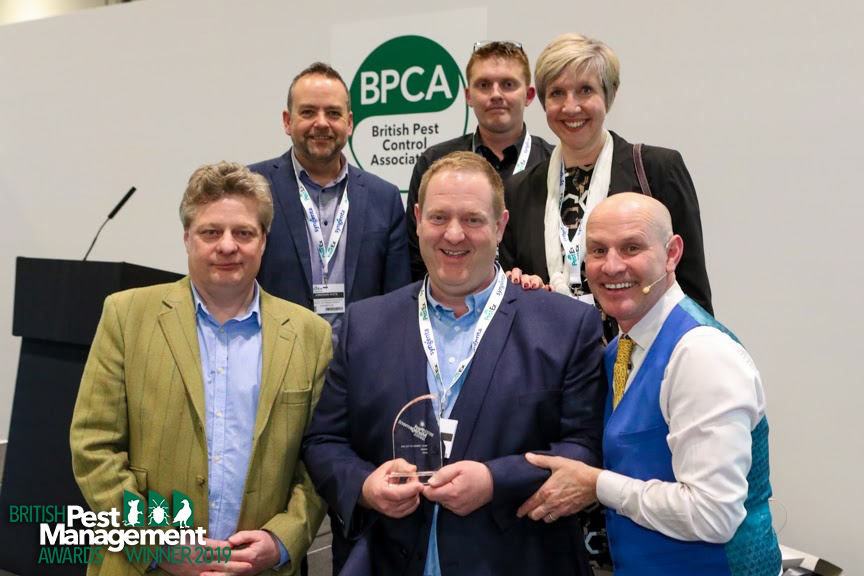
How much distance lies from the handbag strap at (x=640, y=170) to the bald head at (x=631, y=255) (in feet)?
2.05

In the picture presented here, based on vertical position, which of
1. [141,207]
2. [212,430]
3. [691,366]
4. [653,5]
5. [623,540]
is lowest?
[623,540]

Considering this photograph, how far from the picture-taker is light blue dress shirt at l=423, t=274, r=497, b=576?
2039mm

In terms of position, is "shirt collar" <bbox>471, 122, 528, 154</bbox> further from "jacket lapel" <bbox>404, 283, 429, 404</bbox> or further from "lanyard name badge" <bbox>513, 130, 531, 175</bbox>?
"jacket lapel" <bbox>404, 283, 429, 404</bbox>

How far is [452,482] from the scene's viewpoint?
188 cm

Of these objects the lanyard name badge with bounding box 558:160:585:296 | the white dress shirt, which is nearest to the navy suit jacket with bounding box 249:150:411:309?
the lanyard name badge with bounding box 558:160:585:296

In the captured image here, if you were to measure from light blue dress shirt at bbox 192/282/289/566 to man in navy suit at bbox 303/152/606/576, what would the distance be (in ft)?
0.71

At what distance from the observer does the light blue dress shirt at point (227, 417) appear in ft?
7.44

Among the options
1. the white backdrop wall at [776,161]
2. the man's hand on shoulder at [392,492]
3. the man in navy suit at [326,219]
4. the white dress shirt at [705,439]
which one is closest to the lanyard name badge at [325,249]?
the man in navy suit at [326,219]

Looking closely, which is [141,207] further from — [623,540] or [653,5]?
[623,540]

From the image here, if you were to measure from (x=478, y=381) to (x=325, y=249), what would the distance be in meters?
1.30

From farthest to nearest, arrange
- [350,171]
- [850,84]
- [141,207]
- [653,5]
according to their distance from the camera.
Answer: [141,207], [653,5], [850,84], [350,171]

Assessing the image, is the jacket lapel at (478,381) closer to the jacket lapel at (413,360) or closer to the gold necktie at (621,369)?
the jacket lapel at (413,360)

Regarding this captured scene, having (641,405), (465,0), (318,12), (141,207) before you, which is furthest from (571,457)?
(141,207)

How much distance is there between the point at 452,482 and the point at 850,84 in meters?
3.19
